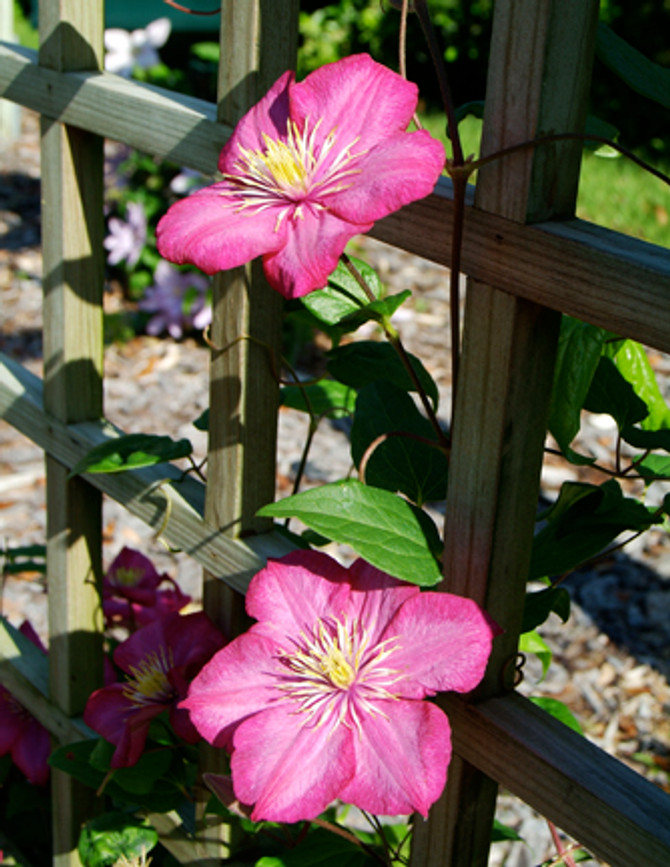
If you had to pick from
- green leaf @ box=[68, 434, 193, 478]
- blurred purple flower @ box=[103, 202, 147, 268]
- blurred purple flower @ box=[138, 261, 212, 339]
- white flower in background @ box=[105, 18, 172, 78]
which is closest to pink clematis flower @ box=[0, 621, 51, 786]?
green leaf @ box=[68, 434, 193, 478]

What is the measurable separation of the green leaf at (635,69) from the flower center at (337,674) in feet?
1.40

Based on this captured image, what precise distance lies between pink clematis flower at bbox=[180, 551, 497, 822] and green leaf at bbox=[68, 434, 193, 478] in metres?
0.22

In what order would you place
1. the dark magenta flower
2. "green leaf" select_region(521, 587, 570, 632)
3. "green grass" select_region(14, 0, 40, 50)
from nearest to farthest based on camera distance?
"green leaf" select_region(521, 587, 570, 632)
the dark magenta flower
"green grass" select_region(14, 0, 40, 50)

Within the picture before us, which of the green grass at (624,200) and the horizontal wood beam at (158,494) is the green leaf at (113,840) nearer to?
the horizontal wood beam at (158,494)

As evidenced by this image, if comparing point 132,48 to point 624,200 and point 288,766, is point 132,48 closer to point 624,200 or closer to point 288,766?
point 624,200

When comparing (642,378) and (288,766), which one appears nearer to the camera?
(288,766)

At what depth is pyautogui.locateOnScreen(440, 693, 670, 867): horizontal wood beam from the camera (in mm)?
709

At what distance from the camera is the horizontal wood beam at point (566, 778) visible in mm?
709

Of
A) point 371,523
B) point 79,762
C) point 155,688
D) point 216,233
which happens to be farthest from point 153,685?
point 216,233

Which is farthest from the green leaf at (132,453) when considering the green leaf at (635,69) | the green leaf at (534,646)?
the green leaf at (635,69)

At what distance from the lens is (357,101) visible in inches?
28.1

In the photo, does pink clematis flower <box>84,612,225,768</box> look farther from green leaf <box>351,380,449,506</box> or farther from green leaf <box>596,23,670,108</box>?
green leaf <box>596,23,670,108</box>

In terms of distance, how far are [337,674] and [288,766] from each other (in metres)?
0.07

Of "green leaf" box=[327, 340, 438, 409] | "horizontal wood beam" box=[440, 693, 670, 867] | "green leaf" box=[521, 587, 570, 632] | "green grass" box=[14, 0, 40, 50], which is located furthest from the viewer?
"green grass" box=[14, 0, 40, 50]
